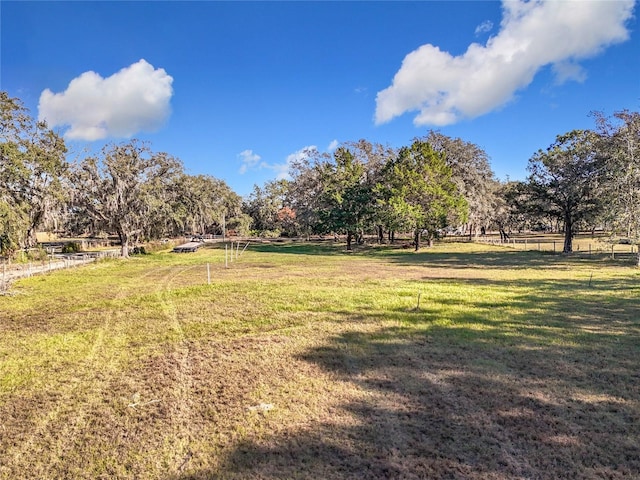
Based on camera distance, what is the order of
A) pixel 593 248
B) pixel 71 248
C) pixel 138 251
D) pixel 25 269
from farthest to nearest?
pixel 593 248
pixel 138 251
pixel 71 248
pixel 25 269

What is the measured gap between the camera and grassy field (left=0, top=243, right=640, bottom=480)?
159 inches

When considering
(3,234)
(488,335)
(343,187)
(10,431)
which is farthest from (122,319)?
(343,187)

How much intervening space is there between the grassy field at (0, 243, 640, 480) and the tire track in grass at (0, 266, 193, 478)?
2cm

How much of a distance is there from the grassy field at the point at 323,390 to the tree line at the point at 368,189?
14.7m

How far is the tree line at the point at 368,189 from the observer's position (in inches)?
866

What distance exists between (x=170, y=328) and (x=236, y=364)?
10.2 feet

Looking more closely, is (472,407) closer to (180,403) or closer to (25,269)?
(180,403)

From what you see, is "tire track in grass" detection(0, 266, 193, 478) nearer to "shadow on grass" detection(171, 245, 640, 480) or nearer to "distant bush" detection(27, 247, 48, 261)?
"shadow on grass" detection(171, 245, 640, 480)

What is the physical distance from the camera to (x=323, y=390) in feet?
18.6

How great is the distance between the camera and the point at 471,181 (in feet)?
136

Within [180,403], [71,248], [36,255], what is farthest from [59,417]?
[71,248]

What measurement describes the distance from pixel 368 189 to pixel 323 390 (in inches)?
1320

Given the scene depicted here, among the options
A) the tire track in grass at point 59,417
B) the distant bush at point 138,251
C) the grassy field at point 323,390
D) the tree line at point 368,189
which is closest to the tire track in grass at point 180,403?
the grassy field at point 323,390

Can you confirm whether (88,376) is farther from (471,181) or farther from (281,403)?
(471,181)
